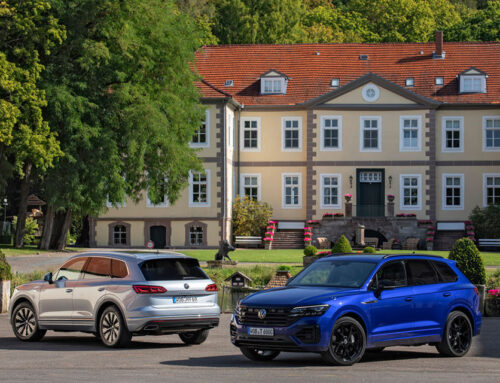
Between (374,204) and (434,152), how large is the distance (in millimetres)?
4074

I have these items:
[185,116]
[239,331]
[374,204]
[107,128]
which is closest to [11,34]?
[107,128]

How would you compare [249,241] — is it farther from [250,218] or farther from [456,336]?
[456,336]

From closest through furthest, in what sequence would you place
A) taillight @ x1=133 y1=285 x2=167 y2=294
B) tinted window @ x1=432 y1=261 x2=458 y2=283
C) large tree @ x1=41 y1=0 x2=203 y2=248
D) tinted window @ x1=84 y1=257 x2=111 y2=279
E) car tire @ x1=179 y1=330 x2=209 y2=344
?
tinted window @ x1=432 y1=261 x2=458 y2=283, taillight @ x1=133 y1=285 x2=167 y2=294, tinted window @ x1=84 y1=257 x2=111 y2=279, car tire @ x1=179 y1=330 x2=209 y2=344, large tree @ x1=41 y1=0 x2=203 y2=248

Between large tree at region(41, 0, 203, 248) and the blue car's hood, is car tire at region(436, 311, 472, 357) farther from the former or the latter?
large tree at region(41, 0, 203, 248)

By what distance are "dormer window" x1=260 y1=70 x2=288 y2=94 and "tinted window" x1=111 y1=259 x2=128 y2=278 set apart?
1519 inches

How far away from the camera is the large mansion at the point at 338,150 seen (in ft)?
172

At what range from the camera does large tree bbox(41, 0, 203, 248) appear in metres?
41.2

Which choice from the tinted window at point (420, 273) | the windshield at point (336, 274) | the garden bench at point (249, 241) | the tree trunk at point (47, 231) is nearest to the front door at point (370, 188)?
the garden bench at point (249, 241)

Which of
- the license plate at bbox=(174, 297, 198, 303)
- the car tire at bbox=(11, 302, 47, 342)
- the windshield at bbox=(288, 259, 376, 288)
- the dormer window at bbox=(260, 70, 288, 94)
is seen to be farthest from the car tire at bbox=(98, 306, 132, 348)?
the dormer window at bbox=(260, 70, 288, 94)

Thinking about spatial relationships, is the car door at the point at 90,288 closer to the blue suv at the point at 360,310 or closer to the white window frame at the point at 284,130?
the blue suv at the point at 360,310

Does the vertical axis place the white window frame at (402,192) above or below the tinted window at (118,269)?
above

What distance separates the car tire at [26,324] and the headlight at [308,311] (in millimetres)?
5734

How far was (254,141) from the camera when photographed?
54.7 m

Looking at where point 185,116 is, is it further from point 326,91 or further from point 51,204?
point 326,91
